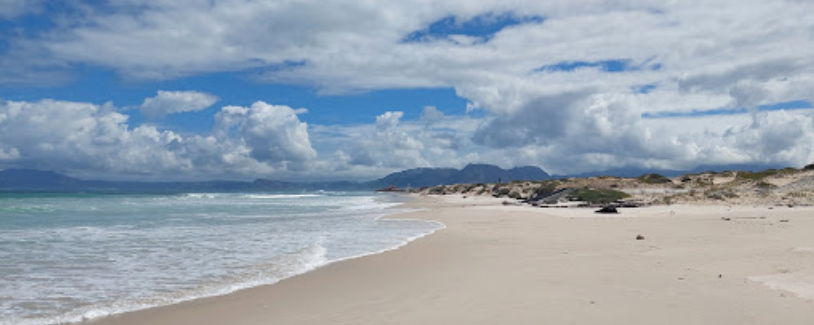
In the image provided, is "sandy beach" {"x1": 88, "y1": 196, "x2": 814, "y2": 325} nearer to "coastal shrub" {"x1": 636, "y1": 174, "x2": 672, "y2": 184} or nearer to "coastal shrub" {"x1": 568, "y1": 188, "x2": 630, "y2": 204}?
"coastal shrub" {"x1": 568, "y1": 188, "x2": 630, "y2": 204}

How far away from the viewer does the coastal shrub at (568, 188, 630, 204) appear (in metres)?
46.3

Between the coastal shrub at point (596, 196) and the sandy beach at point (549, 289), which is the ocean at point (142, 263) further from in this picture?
the coastal shrub at point (596, 196)

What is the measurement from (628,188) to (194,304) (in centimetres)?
5900

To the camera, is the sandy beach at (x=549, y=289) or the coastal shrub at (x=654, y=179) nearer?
the sandy beach at (x=549, y=289)

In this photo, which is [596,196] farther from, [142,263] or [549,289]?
[142,263]

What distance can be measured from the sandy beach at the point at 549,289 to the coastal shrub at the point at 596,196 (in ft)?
96.5

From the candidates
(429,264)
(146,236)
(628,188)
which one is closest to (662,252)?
(429,264)

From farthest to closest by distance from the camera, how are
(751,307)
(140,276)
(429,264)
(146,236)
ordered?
1. (146,236)
2. (429,264)
3. (140,276)
4. (751,307)

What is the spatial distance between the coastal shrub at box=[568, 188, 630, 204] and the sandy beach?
29403 mm

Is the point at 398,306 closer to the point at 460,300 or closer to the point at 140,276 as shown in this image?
the point at 460,300

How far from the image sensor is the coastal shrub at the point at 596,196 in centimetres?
4628

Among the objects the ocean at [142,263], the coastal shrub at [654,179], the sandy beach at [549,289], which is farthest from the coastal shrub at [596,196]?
the sandy beach at [549,289]

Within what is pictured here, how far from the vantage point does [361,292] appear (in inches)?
413

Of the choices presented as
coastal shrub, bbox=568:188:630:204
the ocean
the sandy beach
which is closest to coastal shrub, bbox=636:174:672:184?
coastal shrub, bbox=568:188:630:204
